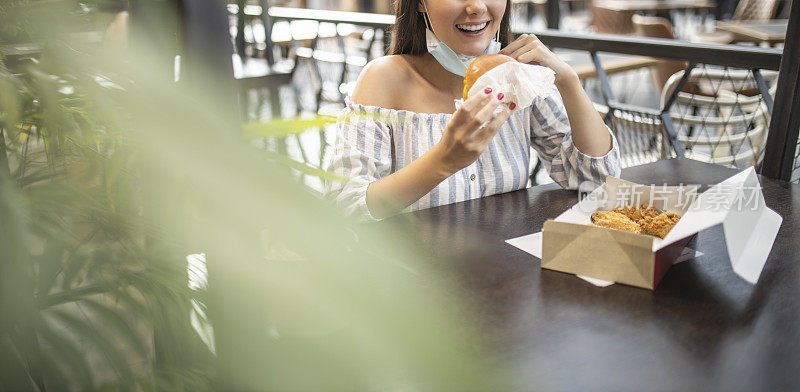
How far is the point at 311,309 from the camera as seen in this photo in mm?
467

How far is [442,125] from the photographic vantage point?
1.64 meters

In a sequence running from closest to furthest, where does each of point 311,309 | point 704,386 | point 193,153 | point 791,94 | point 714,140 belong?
point 193,153 → point 311,309 → point 704,386 → point 791,94 → point 714,140

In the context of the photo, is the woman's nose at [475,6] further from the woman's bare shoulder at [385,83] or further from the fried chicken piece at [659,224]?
the fried chicken piece at [659,224]

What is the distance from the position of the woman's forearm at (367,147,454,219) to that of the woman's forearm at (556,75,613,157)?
0.42m

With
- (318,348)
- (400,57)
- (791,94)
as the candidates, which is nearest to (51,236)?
(318,348)

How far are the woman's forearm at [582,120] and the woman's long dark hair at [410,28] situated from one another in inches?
11.1

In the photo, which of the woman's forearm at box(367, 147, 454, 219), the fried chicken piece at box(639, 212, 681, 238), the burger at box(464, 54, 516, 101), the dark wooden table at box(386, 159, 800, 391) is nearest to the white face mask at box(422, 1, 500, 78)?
the burger at box(464, 54, 516, 101)

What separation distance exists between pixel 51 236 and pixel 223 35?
172 mm

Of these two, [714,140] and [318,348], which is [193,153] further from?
[714,140]

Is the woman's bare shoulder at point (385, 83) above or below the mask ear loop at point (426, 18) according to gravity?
below

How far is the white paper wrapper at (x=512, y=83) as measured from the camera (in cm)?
123

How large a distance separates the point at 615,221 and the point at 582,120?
504 millimetres

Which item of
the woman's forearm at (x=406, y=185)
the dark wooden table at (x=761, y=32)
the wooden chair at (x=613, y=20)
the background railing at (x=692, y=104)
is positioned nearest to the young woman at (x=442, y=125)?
the woman's forearm at (x=406, y=185)

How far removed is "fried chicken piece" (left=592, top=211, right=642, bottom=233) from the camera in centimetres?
111
